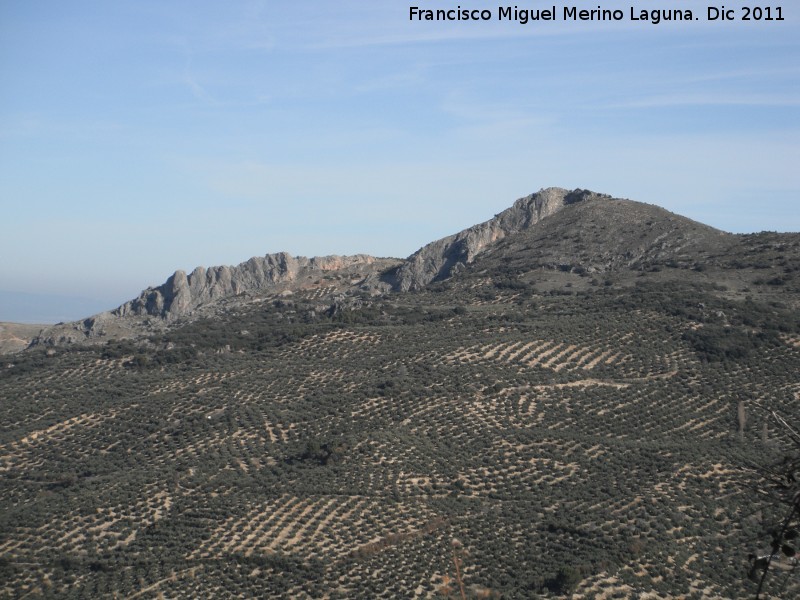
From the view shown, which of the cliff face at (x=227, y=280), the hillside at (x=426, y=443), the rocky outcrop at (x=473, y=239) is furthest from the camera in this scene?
the cliff face at (x=227, y=280)

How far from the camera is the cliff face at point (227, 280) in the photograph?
381ft

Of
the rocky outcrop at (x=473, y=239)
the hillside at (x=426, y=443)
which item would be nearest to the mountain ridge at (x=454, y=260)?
the rocky outcrop at (x=473, y=239)

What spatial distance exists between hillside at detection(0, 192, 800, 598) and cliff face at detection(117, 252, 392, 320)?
23.2 m

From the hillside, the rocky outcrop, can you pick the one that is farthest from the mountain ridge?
the hillside

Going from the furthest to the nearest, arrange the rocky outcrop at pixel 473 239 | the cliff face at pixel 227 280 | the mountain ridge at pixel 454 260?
1. the cliff face at pixel 227 280
2. the rocky outcrop at pixel 473 239
3. the mountain ridge at pixel 454 260

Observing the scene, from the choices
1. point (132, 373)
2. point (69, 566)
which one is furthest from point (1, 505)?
point (132, 373)

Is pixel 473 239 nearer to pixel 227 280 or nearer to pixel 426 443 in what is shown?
pixel 227 280

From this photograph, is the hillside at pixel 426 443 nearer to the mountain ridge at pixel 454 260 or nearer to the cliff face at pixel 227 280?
the mountain ridge at pixel 454 260

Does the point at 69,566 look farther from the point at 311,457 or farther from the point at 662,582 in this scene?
the point at 662,582

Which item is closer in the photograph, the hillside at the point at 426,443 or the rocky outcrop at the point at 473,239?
the hillside at the point at 426,443

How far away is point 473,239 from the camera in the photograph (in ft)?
363

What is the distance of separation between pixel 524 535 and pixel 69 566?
2184cm

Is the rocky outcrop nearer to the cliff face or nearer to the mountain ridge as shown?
the mountain ridge

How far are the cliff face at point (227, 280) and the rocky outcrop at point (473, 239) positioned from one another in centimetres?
861
